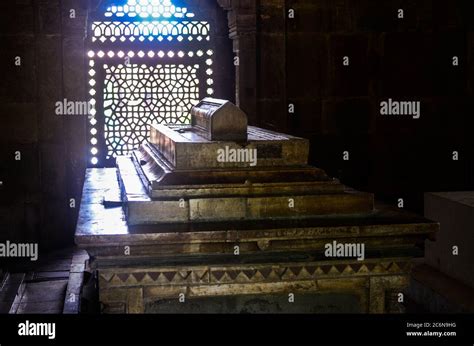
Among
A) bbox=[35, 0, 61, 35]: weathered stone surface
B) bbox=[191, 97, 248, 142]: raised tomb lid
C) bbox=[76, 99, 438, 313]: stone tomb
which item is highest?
bbox=[35, 0, 61, 35]: weathered stone surface

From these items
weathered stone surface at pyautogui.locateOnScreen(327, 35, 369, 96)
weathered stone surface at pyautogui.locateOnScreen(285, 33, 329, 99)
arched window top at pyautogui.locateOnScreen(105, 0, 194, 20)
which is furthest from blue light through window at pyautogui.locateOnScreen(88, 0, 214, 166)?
weathered stone surface at pyautogui.locateOnScreen(327, 35, 369, 96)

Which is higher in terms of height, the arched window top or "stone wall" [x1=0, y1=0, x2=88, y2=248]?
the arched window top

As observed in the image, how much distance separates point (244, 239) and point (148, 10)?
456cm

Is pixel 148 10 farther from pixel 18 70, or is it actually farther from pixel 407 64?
pixel 407 64

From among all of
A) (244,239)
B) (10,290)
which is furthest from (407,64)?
(244,239)

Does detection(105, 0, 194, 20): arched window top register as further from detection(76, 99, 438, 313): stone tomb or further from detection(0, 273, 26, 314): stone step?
detection(76, 99, 438, 313): stone tomb

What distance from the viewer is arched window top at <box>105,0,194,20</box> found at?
25.1 feet

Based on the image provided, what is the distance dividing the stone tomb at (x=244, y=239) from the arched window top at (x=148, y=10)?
12.4ft

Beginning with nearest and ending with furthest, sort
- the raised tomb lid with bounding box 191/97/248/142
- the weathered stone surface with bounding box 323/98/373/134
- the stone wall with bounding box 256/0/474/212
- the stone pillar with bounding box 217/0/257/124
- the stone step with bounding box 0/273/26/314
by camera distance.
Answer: the raised tomb lid with bounding box 191/97/248/142 < the stone step with bounding box 0/273/26/314 < the stone pillar with bounding box 217/0/257/124 < the stone wall with bounding box 256/0/474/212 < the weathered stone surface with bounding box 323/98/373/134

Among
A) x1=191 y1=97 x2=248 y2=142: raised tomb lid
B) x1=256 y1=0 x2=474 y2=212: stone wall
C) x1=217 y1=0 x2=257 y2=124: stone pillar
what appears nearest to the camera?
x1=191 y1=97 x2=248 y2=142: raised tomb lid

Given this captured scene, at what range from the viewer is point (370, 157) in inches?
311

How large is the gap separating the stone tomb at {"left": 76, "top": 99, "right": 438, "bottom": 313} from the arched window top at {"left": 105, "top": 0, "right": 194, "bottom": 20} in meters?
3.78

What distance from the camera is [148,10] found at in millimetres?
7723

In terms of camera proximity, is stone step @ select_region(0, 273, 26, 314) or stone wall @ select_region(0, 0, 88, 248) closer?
stone step @ select_region(0, 273, 26, 314)
